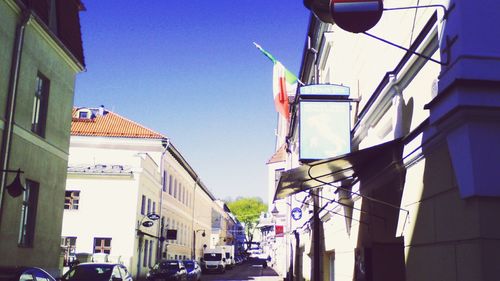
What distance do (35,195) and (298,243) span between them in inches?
534

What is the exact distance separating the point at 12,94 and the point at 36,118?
102 inches

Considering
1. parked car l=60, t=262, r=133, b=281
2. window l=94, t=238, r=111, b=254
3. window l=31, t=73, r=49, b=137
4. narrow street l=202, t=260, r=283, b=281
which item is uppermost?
window l=31, t=73, r=49, b=137

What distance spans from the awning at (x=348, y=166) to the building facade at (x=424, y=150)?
0.02 metres

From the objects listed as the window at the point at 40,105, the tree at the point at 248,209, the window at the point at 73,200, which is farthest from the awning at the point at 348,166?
the tree at the point at 248,209

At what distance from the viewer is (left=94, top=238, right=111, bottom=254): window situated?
101ft

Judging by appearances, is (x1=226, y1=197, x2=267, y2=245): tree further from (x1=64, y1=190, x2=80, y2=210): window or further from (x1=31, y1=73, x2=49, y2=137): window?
(x1=31, y1=73, x2=49, y2=137): window

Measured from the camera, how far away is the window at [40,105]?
1777cm

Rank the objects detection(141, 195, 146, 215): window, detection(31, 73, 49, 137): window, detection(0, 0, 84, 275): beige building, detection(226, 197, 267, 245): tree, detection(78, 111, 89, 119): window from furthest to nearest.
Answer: detection(226, 197, 267, 245): tree
detection(78, 111, 89, 119): window
detection(141, 195, 146, 215): window
detection(31, 73, 49, 137): window
detection(0, 0, 84, 275): beige building

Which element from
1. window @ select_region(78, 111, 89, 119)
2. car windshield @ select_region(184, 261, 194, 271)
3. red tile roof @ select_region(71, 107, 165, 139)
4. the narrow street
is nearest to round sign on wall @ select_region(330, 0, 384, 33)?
car windshield @ select_region(184, 261, 194, 271)

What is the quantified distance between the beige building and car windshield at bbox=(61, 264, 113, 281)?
1716 millimetres

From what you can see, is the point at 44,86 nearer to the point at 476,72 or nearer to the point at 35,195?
the point at 35,195

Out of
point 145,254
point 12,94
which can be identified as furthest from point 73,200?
point 12,94

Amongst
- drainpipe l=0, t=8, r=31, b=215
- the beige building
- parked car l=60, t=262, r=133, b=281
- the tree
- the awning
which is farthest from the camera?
the tree

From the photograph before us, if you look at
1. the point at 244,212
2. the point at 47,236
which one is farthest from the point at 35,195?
the point at 244,212
